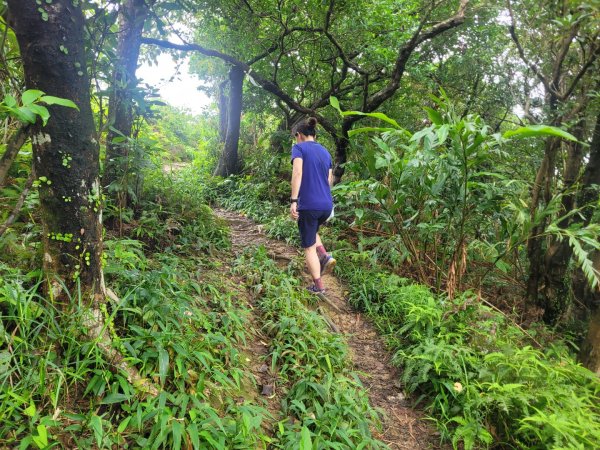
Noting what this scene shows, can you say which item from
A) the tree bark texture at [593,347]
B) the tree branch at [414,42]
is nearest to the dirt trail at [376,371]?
the tree bark texture at [593,347]

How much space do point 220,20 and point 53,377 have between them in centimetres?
726

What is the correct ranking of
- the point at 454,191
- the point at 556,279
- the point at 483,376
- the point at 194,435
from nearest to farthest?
1. the point at 194,435
2. the point at 483,376
3. the point at 454,191
4. the point at 556,279

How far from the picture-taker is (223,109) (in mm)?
11188

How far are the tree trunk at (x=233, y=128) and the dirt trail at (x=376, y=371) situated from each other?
16.0 feet

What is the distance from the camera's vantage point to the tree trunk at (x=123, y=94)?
301 centimetres

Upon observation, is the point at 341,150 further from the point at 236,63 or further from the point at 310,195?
the point at 310,195

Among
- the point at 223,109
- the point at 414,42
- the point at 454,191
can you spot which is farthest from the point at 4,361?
the point at 223,109

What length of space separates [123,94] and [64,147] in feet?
4.42

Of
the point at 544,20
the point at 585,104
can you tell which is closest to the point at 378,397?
the point at 585,104

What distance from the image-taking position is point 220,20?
720cm

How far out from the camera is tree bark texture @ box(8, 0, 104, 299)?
70.2 inches

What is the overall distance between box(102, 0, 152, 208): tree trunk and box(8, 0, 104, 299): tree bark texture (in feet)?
3.27

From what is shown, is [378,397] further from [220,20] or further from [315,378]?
[220,20]

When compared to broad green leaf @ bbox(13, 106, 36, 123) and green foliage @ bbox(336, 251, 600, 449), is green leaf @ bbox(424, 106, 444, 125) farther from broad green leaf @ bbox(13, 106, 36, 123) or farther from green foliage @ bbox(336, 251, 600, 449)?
broad green leaf @ bbox(13, 106, 36, 123)
